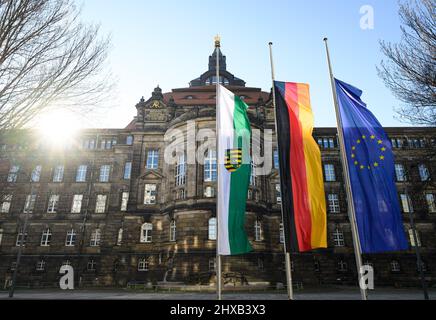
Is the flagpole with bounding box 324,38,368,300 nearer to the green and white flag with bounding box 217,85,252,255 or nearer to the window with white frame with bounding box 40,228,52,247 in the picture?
the green and white flag with bounding box 217,85,252,255

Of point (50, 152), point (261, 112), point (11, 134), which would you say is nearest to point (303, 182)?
point (11, 134)

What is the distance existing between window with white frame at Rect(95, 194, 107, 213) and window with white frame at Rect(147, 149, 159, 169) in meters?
8.13

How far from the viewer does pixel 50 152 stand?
120 ft

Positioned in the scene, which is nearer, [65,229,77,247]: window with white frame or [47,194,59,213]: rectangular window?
A: [65,229,77,247]: window with white frame

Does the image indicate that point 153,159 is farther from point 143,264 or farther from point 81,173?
point 81,173

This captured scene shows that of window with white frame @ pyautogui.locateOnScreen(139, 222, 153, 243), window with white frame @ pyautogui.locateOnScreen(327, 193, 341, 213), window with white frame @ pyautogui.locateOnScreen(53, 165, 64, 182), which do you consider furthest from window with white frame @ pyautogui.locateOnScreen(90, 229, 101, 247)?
window with white frame @ pyautogui.locateOnScreen(327, 193, 341, 213)

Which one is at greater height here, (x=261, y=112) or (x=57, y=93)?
(x=261, y=112)

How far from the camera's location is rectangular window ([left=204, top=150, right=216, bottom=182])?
87.3ft

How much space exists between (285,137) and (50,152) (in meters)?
34.7

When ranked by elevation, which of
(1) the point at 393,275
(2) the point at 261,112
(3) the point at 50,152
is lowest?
(1) the point at 393,275

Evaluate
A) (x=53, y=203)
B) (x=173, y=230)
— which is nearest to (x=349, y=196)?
(x=173, y=230)

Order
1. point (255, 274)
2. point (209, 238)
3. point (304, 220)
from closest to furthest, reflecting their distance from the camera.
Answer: point (304, 220) < point (255, 274) < point (209, 238)

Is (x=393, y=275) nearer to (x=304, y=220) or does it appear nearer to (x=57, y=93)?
(x=304, y=220)
